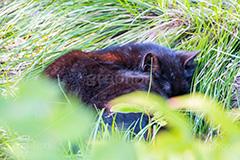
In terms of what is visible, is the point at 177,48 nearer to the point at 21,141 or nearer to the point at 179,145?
the point at 21,141

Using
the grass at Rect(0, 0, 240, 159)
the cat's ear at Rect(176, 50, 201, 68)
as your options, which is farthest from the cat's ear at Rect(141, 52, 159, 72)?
the grass at Rect(0, 0, 240, 159)

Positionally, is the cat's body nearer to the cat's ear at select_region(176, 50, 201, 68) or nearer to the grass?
the cat's ear at select_region(176, 50, 201, 68)

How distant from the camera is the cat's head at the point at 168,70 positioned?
2.05 meters

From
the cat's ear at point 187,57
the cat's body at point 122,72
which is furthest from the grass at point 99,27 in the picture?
the cat's body at point 122,72

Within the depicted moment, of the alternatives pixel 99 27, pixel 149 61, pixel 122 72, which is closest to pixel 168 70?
pixel 149 61

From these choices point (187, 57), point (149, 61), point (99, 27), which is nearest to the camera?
point (149, 61)

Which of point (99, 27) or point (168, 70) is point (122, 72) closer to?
point (168, 70)

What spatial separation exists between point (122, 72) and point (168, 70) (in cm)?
31

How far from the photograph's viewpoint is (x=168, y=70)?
2102mm

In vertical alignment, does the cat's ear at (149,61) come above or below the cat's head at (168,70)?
above

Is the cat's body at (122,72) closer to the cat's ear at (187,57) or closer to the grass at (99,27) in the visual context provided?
the cat's ear at (187,57)

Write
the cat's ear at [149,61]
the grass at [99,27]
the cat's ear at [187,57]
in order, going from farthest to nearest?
the grass at [99,27] < the cat's ear at [187,57] < the cat's ear at [149,61]

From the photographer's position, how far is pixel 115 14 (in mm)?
3104

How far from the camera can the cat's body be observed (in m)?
1.92
